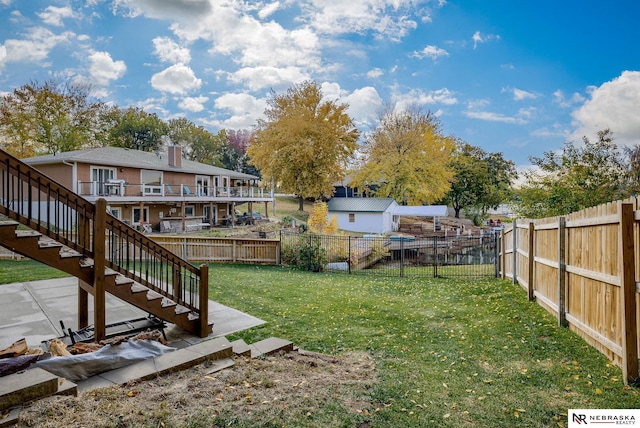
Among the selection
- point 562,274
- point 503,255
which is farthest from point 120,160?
point 562,274

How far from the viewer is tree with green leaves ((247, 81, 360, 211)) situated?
105 ft

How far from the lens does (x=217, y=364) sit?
13.5 ft

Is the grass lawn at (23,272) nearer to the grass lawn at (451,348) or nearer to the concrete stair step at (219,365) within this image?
the grass lawn at (451,348)

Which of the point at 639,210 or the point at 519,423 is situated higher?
the point at 639,210

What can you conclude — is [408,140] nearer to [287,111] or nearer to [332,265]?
[287,111]

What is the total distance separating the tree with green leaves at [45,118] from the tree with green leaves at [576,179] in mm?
35024

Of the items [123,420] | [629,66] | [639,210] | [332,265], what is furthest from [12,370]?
[629,66]

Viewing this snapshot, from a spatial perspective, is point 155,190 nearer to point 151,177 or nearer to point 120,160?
point 151,177

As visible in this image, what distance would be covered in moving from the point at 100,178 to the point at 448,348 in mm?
23350

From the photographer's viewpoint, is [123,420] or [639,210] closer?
[123,420]

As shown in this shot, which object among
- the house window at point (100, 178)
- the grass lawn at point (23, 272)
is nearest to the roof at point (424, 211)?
the house window at point (100, 178)

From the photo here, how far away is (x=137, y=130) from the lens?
139ft

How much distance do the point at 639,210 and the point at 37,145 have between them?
3959 centimetres

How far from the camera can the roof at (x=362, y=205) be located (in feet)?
106
